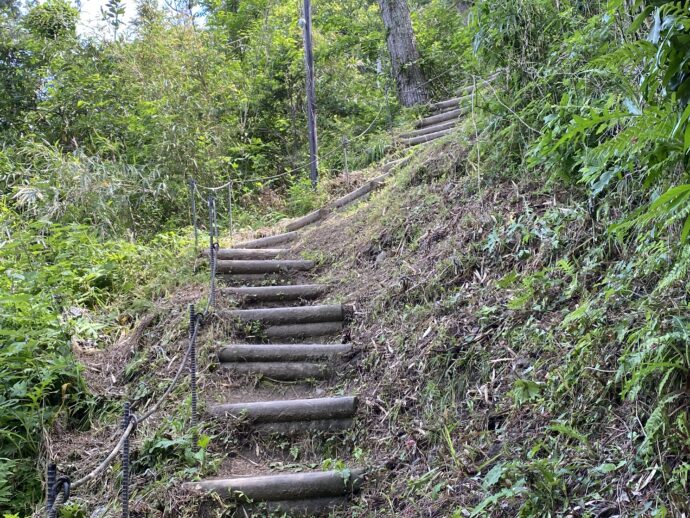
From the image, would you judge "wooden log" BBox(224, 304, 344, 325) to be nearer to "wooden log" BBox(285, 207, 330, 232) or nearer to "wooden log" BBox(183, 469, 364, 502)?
"wooden log" BBox(183, 469, 364, 502)

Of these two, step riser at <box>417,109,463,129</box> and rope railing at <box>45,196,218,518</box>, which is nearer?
rope railing at <box>45,196,218,518</box>

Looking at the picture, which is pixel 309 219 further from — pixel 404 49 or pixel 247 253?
pixel 404 49

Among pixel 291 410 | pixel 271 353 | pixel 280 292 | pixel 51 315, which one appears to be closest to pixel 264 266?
pixel 280 292

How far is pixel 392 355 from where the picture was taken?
13.1 ft

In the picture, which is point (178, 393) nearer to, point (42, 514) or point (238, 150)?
point (42, 514)

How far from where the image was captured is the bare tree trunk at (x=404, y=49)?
9797mm

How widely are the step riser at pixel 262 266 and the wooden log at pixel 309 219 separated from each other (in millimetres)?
1482

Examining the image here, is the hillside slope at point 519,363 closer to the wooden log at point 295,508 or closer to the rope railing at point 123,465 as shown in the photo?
the wooden log at point 295,508

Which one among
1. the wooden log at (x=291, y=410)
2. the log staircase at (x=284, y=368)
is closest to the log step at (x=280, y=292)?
the log staircase at (x=284, y=368)

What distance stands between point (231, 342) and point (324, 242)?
1.98m

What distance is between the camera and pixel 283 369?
450cm

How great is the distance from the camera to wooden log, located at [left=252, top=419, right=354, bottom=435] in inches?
152

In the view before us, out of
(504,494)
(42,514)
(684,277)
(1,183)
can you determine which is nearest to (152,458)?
(42,514)

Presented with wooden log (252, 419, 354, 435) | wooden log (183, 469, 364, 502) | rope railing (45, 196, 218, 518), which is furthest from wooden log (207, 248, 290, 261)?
wooden log (183, 469, 364, 502)
